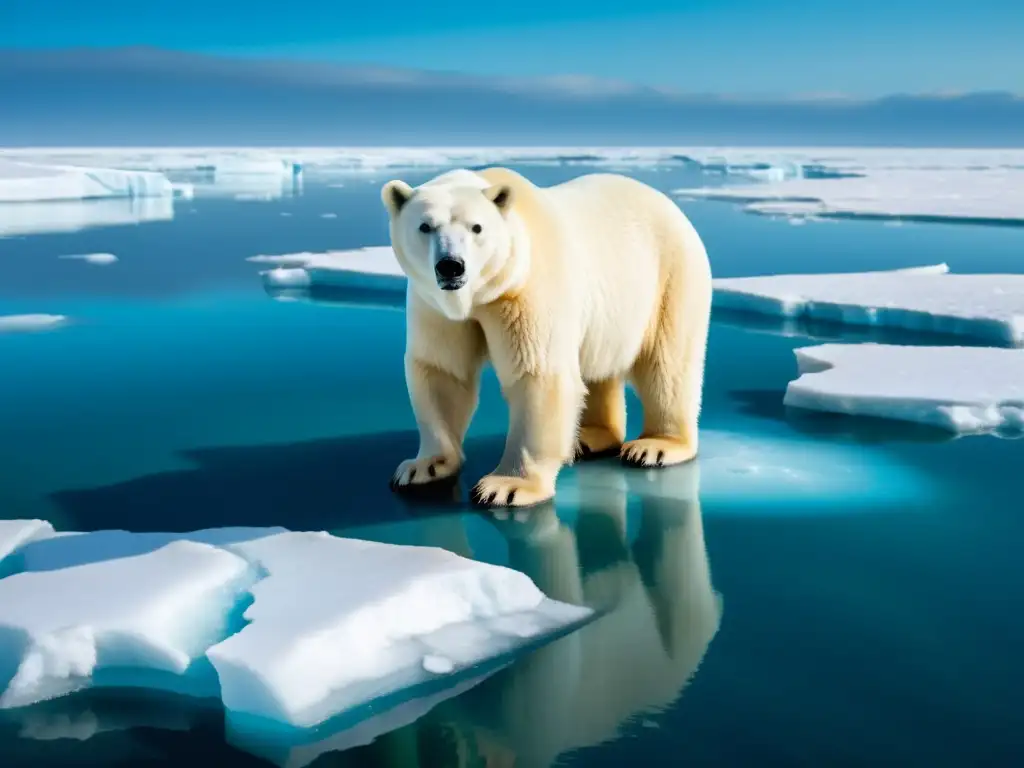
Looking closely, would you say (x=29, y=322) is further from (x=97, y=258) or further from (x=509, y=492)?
(x=509, y=492)

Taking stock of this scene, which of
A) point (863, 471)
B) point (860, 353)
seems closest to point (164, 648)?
point (863, 471)

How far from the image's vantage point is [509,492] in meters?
3.02

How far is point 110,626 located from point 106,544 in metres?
0.58

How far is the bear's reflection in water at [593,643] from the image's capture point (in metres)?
1.80

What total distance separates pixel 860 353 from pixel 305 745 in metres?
3.76

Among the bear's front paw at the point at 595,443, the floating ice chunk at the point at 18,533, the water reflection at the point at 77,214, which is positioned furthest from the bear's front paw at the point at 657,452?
the water reflection at the point at 77,214

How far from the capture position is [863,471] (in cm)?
342

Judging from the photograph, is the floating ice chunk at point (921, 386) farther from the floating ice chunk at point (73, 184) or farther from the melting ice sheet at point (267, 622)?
the floating ice chunk at point (73, 184)

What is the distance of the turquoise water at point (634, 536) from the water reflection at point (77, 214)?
832 centimetres

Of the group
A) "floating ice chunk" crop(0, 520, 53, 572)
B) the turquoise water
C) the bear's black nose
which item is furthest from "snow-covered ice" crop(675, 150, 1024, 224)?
"floating ice chunk" crop(0, 520, 53, 572)

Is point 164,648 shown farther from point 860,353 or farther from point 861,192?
point 861,192

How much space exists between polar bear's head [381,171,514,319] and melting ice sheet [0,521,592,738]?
2.16 feet

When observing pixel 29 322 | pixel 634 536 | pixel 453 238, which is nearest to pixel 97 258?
pixel 29 322

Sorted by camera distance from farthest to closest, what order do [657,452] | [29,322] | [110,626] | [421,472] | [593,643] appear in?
[29,322], [657,452], [421,472], [593,643], [110,626]
